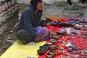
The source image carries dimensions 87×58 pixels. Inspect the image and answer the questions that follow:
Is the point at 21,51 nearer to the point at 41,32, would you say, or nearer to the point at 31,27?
the point at 31,27

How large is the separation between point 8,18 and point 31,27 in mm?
1678

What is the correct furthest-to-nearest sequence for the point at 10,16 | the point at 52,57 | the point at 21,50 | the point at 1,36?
the point at 10,16, the point at 1,36, the point at 21,50, the point at 52,57

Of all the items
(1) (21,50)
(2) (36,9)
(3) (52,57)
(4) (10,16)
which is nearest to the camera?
(3) (52,57)

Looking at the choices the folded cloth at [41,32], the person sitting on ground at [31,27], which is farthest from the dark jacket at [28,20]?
the folded cloth at [41,32]

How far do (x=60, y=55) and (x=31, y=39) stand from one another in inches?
32.5

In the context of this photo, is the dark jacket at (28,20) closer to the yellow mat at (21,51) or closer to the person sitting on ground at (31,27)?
the person sitting on ground at (31,27)

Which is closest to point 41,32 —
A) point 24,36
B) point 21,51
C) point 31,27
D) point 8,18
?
point 31,27

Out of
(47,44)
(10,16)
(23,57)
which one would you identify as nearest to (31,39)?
(47,44)

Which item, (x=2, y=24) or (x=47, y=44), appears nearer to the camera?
(x=47, y=44)

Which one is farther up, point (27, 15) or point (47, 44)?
point (27, 15)

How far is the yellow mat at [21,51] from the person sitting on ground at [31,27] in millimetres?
141

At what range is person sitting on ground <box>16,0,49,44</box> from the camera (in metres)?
4.89

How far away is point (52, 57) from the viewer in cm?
428

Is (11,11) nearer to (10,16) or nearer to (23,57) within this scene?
(10,16)
